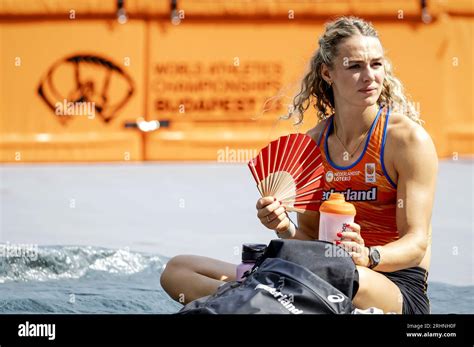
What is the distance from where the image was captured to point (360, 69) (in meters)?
3.68

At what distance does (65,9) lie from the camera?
10.4 m

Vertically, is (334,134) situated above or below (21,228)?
above

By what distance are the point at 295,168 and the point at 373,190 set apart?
32 centimetres

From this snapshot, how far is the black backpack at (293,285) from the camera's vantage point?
3.09 metres

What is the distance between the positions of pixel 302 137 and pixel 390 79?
50cm

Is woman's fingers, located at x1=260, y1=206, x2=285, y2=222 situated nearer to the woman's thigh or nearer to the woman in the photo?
the woman

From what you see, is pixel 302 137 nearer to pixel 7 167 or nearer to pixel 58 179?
pixel 58 179

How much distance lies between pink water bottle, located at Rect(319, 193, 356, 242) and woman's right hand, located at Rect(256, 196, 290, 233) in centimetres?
23

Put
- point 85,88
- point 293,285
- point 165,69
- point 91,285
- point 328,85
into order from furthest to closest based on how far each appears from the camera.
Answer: point 165,69 → point 85,88 → point 91,285 → point 328,85 → point 293,285

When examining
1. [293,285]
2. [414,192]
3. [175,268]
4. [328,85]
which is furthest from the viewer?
[175,268]

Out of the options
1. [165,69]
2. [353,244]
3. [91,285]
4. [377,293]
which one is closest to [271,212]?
[353,244]

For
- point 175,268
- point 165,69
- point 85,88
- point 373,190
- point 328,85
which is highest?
point 165,69

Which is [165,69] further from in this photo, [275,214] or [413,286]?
[413,286]
